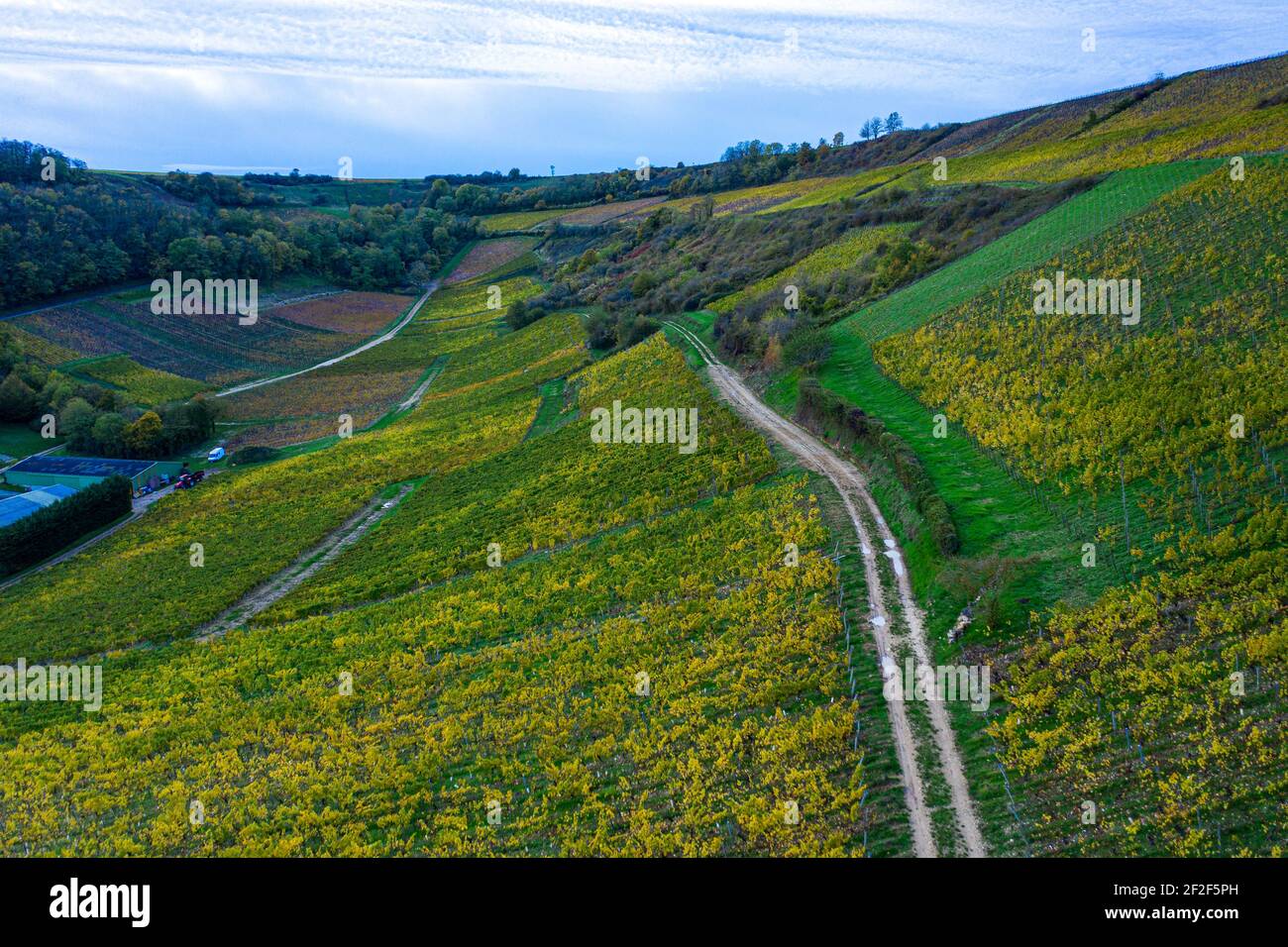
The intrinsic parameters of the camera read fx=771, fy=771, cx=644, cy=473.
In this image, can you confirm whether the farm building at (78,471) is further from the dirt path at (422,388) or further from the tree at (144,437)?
the dirt path at (422,388)

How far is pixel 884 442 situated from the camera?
3628 cm

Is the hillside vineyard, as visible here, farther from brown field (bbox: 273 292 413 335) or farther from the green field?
brown field (bbox: 273 292 413 335)

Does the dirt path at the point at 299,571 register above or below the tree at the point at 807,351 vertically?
below

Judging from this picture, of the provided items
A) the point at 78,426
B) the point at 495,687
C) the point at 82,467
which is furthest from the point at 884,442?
the point at 78,426

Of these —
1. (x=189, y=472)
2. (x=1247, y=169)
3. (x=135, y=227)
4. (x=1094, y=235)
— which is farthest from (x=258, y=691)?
(x=135, y=227)

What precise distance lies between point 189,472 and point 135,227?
73.7m

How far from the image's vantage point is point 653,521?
3750 centimetres

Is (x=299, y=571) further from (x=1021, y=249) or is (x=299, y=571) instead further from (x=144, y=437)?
(x=1021, y=249)

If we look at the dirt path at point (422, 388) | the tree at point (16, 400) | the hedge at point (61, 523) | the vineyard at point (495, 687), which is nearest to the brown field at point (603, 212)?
the dirt path at point (422, 388)

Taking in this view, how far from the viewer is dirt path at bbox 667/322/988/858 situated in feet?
54.7

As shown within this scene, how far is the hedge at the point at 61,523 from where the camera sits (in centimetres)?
4562

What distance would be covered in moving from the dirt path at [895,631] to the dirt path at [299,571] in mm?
24330

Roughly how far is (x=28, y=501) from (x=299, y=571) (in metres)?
26.8

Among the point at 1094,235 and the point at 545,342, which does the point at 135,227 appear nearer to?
the point at 545,342
